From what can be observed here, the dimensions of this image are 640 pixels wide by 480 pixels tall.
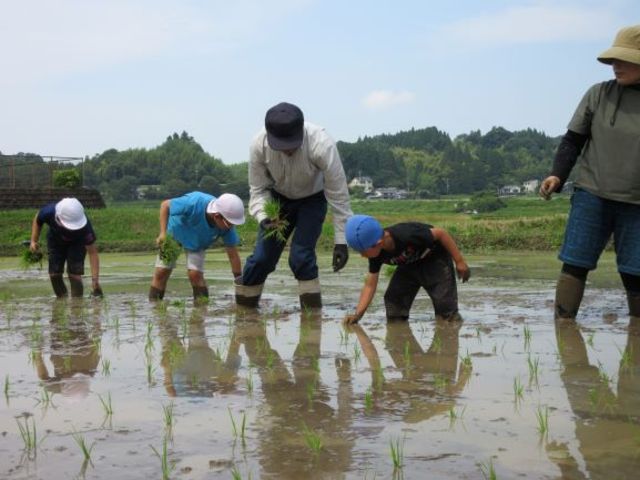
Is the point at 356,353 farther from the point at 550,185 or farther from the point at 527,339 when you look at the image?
the point at 550,185

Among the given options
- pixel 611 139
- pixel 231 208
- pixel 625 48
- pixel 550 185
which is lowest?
pixel 231 208

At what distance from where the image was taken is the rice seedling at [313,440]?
3.42 m

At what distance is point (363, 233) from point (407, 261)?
2.20 ft

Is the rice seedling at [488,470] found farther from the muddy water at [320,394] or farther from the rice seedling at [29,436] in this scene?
the rice seedling at [29,436]

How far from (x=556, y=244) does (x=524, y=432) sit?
13.9 meters

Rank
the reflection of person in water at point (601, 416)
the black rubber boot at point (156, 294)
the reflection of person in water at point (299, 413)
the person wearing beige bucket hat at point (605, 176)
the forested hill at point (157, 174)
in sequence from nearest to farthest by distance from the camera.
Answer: the reflection of person in water at point (601, 416)
the reflection of person in water at point (299, 413)
the person wearing beige bucket hat at point (605, 176)
the black rubber boot at point (156, 294)
the forested hill at point (157, 174)

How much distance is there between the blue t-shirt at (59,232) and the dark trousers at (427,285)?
13.3 ft

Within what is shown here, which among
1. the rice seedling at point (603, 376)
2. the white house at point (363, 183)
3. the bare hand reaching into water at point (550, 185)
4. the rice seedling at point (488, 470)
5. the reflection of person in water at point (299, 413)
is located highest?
the white house at point (363, 183)

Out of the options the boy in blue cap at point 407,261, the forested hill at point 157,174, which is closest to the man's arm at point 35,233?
the boy in blue cap at point 407,261

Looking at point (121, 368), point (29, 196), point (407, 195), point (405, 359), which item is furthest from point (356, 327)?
point (407, 195)

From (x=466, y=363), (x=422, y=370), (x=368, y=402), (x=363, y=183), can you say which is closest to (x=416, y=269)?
(x=466, y=363)

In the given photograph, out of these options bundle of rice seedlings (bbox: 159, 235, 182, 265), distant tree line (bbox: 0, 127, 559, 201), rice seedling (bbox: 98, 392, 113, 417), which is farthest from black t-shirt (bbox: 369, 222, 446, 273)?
distant tree line (bbox: 0, 127, 559, 201)

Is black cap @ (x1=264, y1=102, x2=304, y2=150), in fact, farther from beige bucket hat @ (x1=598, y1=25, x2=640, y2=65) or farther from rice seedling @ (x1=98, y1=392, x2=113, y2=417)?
rice seedling @ (x1=98, y1=392, x2=113, y2=417)

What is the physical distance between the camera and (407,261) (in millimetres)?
6918
